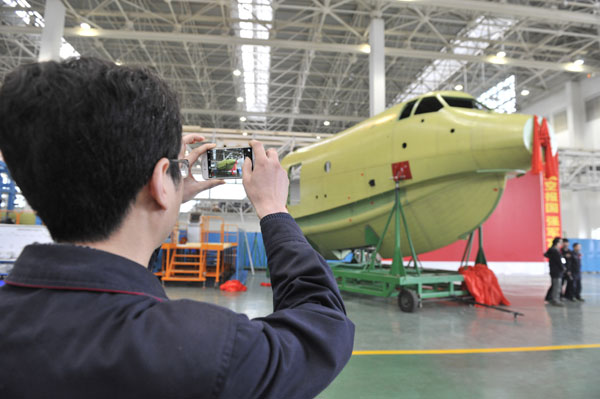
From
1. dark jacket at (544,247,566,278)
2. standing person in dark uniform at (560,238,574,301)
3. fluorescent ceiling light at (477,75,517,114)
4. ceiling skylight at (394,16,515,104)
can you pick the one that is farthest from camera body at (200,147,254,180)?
fluorescent ceiling light at (477,75,517,114)

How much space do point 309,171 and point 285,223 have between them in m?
9.16

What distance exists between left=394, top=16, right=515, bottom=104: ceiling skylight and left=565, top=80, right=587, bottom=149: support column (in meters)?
8.83

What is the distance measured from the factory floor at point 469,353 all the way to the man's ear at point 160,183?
332 centimetres

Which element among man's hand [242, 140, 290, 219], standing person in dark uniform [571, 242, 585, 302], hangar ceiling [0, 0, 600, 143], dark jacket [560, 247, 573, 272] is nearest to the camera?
man's hand [242, 140, 290, 219]

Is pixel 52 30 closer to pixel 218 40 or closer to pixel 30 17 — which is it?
pixel 30 17

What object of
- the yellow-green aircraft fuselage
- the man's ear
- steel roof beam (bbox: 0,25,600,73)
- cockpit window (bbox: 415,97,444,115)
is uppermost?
steel roof beam (bbox: 0,25,600,73)

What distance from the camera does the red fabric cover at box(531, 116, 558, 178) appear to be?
6309 millimetres

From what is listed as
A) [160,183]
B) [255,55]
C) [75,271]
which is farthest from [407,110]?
[255,55]

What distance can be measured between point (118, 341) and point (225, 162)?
39.8 inches

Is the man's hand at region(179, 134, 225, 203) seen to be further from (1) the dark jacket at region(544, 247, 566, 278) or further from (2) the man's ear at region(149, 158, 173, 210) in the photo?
(1) the dark jacket at region(544, 247, 566, 278)

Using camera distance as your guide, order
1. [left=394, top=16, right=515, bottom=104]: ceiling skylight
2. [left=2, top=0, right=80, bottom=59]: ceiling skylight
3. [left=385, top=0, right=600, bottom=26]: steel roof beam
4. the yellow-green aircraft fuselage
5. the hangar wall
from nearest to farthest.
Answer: the yellow-green aircraft fuselage
[left=385, top=0, right=600, bottom=26]: steel roof beam
[left=2, top=0, right=80, bottom=59]: ceiling skylight
[left=394, top=16, right=515, bottom=104]: ceiling skylight
the hangar wall

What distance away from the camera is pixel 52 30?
43.3 ft

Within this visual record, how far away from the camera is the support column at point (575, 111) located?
24.4 metres

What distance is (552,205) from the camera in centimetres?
1728
